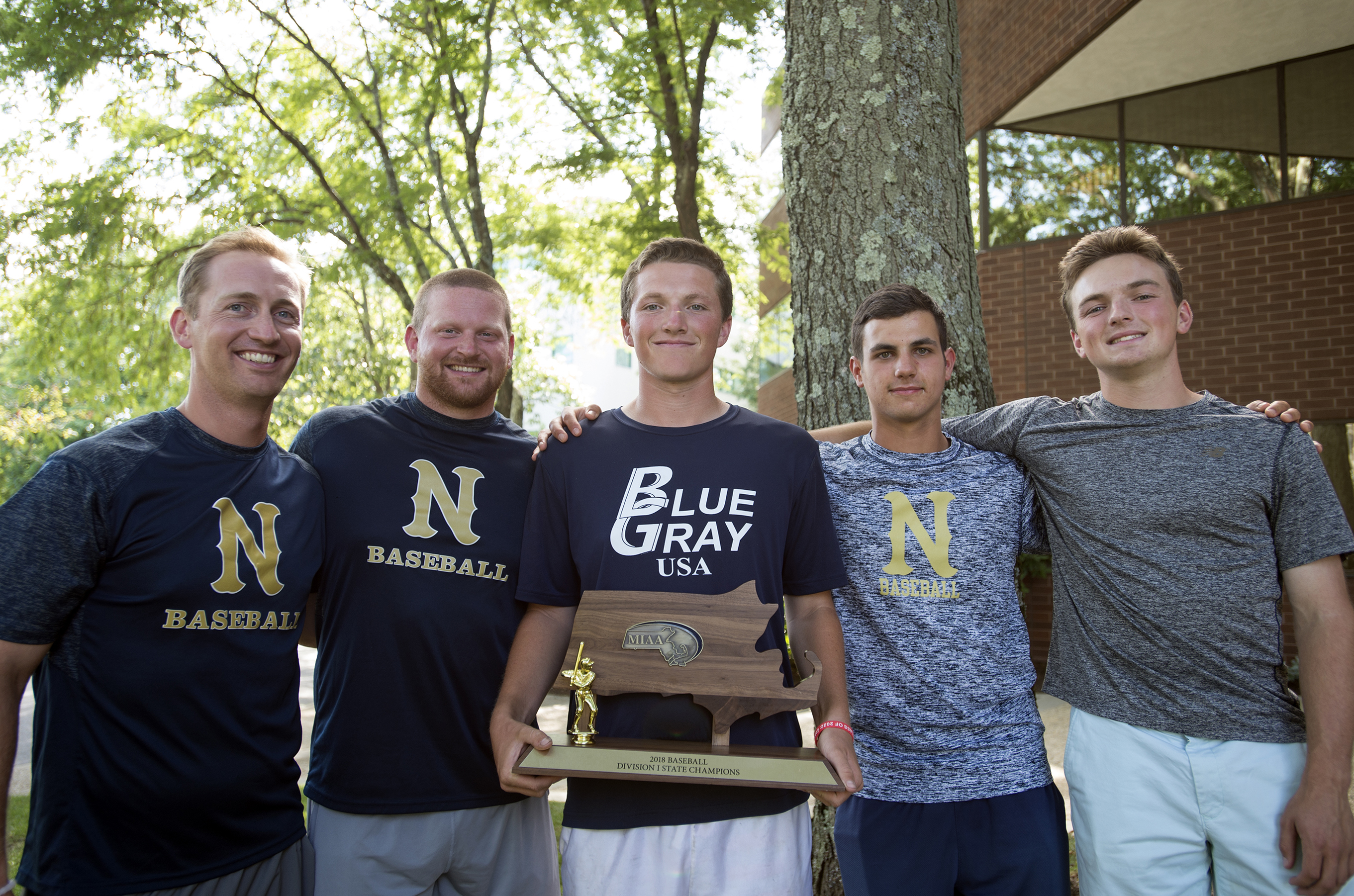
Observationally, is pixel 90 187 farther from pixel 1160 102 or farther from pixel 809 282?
pixel 1160 102

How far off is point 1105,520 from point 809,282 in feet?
5.43

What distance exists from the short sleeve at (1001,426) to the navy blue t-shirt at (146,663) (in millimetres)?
2169

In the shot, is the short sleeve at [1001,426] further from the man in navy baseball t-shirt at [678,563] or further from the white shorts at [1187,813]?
the white shorts at [1187,813]

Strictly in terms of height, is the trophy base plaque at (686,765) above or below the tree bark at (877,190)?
below

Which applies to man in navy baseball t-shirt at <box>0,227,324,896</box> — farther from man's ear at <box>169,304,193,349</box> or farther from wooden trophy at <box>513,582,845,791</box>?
wooden trophy at <box>513,582,845,791</box>

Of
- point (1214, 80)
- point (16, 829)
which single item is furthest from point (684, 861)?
point (1214, 80)

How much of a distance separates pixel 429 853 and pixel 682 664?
1039mm

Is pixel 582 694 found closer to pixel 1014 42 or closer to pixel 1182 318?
pixel 1182 318

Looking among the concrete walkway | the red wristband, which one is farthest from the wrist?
the concrete walkway

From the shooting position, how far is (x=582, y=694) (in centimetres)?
229

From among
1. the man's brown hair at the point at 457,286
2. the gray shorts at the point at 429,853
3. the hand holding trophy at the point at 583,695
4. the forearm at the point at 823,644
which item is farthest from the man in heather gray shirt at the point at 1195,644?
the man's brown hair at the point at 457,286

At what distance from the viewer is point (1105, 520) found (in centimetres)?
267

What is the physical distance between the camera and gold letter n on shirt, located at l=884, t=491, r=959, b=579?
106 inches

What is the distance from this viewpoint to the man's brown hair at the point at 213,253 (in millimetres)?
2621
